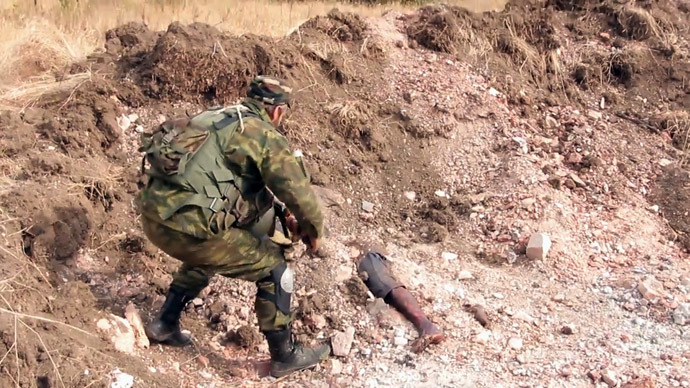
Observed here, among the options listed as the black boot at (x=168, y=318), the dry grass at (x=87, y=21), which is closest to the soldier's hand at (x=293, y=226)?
the black boot at (x=168, y=318)

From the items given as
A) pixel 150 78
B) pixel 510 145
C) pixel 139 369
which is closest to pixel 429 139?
pixel 510 145

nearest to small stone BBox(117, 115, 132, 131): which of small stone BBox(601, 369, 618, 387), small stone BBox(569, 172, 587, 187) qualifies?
small stone BBox(569, 172, 587, 187)

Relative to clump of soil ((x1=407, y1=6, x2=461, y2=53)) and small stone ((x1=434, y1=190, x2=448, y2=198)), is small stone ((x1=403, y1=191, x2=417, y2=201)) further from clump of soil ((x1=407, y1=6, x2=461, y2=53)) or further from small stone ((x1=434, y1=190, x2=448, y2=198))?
clump of soil ((x1=407, y1=6, x2=461, y2=53))

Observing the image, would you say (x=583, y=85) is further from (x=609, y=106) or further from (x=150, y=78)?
(x=150, y=78)

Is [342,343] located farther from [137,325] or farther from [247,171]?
[247,171]

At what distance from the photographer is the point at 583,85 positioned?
7.78 m

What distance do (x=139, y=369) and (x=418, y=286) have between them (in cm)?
193

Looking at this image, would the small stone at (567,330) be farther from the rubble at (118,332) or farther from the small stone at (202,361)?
the rubble at (118,332)

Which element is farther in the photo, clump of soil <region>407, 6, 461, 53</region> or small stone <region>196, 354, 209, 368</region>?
clump of soil <region>407, 6, 461, 53</region>

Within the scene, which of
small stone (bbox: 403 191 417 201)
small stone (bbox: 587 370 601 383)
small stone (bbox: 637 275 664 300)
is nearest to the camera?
small stone (bbox: 587 370 601 383)

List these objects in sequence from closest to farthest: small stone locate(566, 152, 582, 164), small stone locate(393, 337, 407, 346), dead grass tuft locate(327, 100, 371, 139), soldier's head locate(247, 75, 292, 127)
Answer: soldier's head locate(247, 75, 292, 127), small stone locate(393, 337, 407, 346), dead grass tuft locate(327, 100, 371, 139), small stone locate(566, 152, 582, 164)

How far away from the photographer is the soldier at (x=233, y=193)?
3582mm

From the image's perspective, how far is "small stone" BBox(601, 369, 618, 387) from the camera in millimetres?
4152

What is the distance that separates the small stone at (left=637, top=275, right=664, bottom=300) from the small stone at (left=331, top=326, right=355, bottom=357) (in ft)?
6.78
